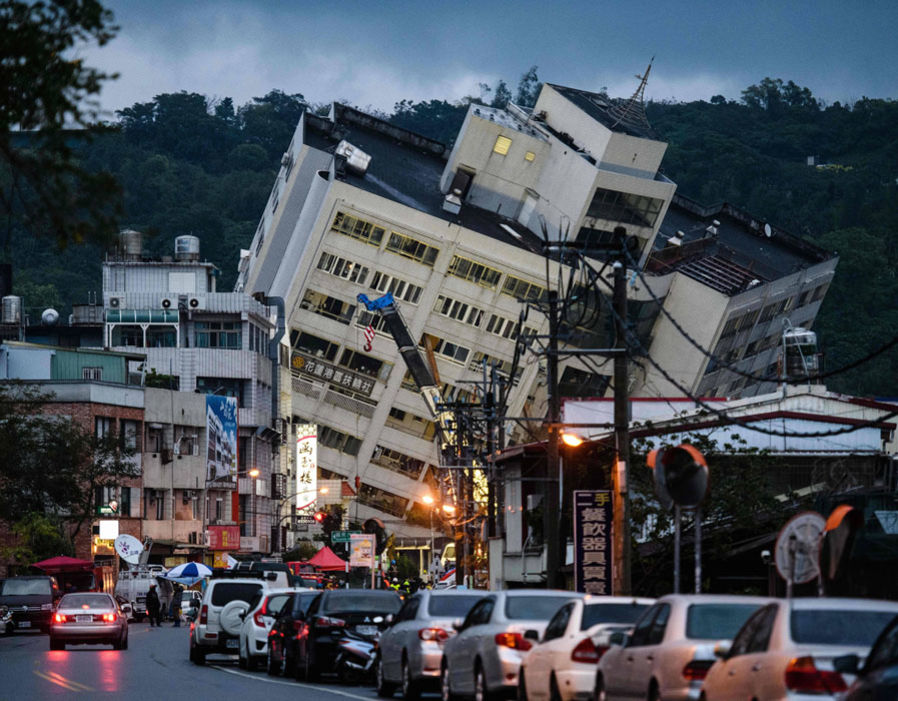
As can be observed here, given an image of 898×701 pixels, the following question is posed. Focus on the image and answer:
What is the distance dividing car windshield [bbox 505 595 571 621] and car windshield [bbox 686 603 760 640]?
5.72 meters

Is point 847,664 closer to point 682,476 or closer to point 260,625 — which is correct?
point 682,476

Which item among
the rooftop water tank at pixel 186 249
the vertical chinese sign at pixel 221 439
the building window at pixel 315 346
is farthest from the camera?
the rooftop water tank at pixel 186 249

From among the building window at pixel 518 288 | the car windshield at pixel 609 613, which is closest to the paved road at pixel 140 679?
the car windshield at pixel 609 613

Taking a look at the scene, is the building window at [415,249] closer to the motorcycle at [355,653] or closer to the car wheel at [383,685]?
the motorcycle at [355,653]

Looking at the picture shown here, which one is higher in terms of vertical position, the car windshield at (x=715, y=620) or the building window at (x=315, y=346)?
the building window at (x=315, y=346)

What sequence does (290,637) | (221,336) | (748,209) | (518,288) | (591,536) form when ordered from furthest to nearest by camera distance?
(748,209)
(518,288)
(221,336)
(591,536)
(290,637)

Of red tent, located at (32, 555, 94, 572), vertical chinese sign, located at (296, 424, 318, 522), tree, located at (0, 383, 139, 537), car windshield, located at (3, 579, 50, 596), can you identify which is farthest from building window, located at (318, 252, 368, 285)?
car windshield, located at (3, 579, 50, 596)

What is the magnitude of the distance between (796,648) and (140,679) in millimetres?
18899

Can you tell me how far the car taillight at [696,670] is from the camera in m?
15.8

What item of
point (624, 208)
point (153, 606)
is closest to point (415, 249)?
point (624, 208)

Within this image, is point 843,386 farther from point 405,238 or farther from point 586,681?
point 586,681

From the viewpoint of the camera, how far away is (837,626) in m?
14.1

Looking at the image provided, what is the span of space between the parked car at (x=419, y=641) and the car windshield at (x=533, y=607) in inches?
82.0

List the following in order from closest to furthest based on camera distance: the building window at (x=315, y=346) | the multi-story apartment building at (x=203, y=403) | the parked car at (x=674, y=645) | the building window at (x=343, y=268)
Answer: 1. the parked car at (x=674, y=645)
2. the multi-story apartment building at (x=203, y=403)
3. the building window at (x=343, y=268)
4. the building window at (x=315, y=346)
